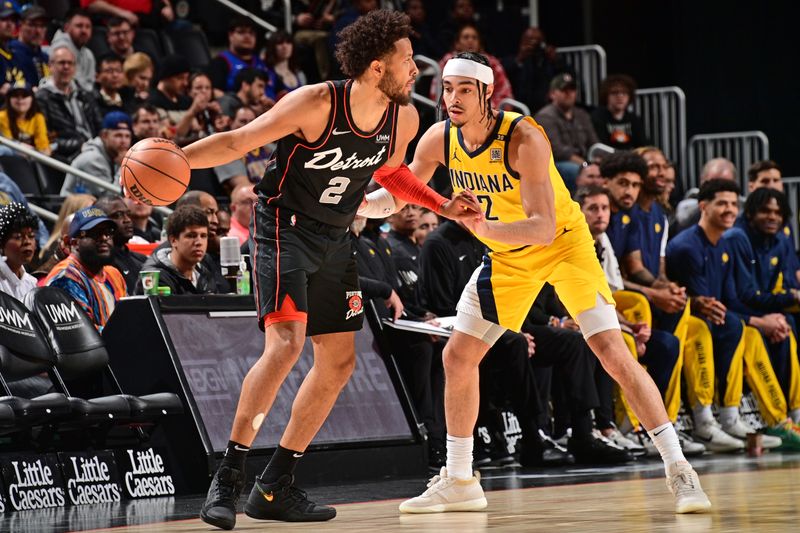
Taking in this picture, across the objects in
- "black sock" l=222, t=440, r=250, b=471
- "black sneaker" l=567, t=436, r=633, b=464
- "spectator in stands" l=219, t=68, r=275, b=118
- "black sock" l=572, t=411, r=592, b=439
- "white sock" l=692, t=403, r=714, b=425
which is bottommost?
"white sock" l=692, t=403, r=714, b=425

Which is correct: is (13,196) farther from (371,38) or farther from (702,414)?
(702,414)

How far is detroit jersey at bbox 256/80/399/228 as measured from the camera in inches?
213

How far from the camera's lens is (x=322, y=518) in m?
5.50

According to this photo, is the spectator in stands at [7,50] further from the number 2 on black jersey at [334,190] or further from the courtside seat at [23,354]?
the number 2 on black jersey at [334,190]

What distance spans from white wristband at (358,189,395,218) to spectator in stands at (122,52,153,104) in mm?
6458

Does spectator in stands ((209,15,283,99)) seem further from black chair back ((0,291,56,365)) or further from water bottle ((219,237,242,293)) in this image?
black chair back ((0,291,56,365))

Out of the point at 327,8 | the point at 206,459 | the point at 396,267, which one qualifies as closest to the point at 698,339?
the point at 396,267

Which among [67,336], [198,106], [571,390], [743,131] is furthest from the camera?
[743,131]

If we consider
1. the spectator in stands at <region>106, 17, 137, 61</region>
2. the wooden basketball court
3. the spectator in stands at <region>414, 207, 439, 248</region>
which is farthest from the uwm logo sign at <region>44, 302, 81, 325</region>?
the spectator in stands at <region>106, 17, 137, 61</region>

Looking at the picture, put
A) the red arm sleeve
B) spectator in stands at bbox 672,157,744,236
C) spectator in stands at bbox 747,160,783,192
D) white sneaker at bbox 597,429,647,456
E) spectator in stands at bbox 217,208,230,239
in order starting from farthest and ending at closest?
spectator in stands at bbox 672,157,744,236
spectator in stands at bbox 747,160,783,192
white sneaker at bbox 597,429,647,456
spectator in stands at bbox 217,208,230,239
the red arm sleeve

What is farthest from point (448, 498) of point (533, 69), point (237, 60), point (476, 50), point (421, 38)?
point (421, 38)

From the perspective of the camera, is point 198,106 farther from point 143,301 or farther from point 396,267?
point 143,301

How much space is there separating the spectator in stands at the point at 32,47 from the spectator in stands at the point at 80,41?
28cm

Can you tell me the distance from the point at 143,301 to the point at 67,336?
0.53 m
